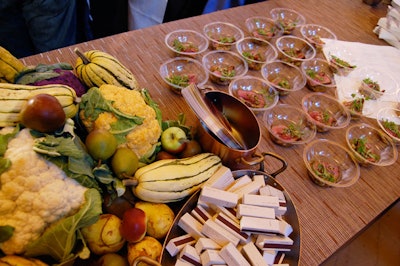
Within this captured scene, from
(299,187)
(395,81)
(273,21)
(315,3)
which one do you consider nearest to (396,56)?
(395,81)

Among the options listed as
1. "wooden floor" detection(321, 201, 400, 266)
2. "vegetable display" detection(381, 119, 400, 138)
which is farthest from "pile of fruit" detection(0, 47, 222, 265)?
"wooden floor" detection(321, 201, 400, 266)

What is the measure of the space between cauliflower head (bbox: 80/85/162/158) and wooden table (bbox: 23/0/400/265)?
0.66 ft

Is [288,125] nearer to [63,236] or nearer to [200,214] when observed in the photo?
[200,214]

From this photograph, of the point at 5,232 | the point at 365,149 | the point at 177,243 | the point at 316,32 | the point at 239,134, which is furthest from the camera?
the point at 316,32

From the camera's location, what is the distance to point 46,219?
54 cm

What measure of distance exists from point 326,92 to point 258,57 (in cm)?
31

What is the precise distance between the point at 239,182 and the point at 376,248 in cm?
122

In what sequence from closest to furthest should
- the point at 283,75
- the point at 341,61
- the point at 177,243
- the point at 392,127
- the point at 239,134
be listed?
the point at 177,243
the point at 239,134
the point at 392,127
the point at 283,75
the point at 341,61

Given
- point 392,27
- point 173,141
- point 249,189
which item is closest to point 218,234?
point 249,189

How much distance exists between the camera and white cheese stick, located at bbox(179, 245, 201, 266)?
1.97 ft

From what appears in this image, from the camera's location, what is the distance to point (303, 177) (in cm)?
90

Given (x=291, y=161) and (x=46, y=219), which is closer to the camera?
(x=46, y=219)

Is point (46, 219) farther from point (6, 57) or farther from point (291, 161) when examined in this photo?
point (291, 161)

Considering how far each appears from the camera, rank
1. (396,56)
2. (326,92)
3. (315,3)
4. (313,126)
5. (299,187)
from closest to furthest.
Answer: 1. (299,187)
2. (313,126)
3. (326,92)
4. (396,56)
5. (315,3)
